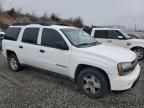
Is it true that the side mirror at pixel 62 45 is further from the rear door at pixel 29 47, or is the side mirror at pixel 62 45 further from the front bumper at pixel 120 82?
the front bumper at pixel 120 82

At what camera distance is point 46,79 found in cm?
620

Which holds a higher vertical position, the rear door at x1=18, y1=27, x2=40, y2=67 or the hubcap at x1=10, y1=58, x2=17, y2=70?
the rear door at x1=18, y1=27, x2=40, y2=67

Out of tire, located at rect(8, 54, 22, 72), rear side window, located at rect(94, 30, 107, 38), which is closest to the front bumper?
tire, located at rect(8, 54, 22, 72)

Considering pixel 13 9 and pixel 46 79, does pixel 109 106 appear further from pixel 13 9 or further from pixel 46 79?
pixel 13 9

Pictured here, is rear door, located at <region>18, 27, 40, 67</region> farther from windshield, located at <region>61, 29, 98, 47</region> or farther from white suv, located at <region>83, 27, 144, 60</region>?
white suv, located at <region>83, 27, 144, 60</region>

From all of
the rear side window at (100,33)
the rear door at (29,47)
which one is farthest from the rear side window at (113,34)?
the rear door at (29,47)

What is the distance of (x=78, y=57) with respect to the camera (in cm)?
491

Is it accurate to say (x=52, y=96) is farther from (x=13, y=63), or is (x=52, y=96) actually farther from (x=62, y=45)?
(x=13, y=63)

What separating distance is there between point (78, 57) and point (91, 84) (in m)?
0.73

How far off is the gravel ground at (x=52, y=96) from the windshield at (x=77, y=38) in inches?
49.2

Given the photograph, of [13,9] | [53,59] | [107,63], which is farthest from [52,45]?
[13,9]

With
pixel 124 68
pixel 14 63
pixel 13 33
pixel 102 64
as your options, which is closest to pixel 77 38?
pixel 102 64

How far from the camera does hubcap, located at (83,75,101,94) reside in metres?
4.74

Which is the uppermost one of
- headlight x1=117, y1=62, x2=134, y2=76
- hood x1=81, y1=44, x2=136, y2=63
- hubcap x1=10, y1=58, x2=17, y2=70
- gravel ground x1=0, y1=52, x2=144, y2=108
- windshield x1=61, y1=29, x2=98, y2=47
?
windshield x1=61, y1=29, x2=98, y2=47
